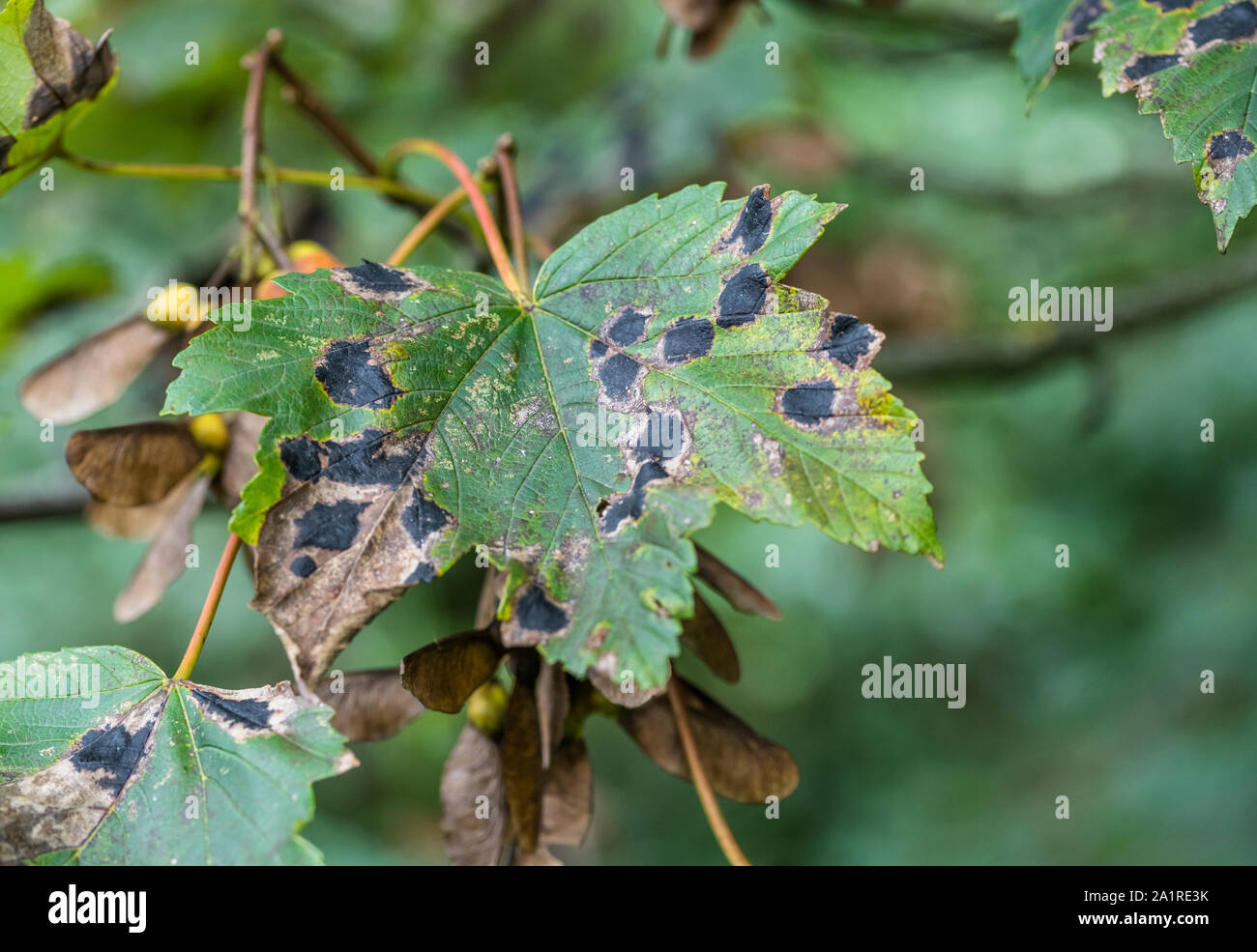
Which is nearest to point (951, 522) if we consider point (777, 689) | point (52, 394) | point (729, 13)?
point (777, 689)

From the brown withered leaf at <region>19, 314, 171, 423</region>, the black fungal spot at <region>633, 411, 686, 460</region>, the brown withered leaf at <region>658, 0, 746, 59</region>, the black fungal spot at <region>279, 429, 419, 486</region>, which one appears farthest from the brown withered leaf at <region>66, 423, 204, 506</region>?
the brown withered leaf at <region>658, 0, 746, 59</region>

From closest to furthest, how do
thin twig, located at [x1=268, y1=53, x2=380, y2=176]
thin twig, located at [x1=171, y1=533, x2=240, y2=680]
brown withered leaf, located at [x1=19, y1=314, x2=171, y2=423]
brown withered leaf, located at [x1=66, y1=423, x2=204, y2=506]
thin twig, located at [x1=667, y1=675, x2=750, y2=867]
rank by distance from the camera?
thin twig, located at [x1=171, y1=533, x2=240, y2=680]
thin twig, located at [x1=667, y1=675, x2=750, y2=867]
brown withered leaf, located at [x1=66, y1=423, x2=204, y2=506]
brown withered leaf, located at [x1=19, y1=314, x2=171, y2=423]
thin twig, located at [x1=268, y1=53, x2=380, y2=176]

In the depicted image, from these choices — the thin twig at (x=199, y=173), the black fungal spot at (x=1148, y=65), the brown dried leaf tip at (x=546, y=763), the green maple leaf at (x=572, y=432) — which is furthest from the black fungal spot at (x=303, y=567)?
the black fungal spot at (x=1148, y=65)

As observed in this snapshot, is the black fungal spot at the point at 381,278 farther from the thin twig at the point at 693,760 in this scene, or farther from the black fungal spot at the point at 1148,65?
the black fungal spot at the point at 1148,65

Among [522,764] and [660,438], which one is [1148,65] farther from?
[522,764]

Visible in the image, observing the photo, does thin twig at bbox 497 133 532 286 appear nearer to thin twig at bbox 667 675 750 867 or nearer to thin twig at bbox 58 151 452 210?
thin twig at bbox 58 151 452 210

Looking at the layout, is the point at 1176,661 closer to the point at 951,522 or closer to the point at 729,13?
the point at 951,522

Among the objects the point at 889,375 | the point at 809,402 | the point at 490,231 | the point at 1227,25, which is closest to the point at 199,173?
the point at 490,231
